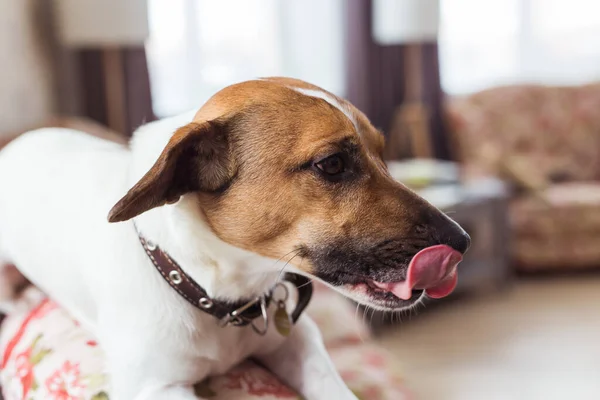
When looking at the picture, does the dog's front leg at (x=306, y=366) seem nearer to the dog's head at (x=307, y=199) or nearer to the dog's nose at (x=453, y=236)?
the dog's head at (x=307, y=199)

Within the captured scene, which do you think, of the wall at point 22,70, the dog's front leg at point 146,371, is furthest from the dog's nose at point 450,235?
the wall at point 22,70

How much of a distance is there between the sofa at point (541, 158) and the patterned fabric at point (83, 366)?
89.2 inches

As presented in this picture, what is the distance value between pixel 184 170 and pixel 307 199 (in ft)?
0.63

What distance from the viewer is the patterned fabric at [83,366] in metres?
1.11

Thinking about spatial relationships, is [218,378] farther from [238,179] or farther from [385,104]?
[385,104]

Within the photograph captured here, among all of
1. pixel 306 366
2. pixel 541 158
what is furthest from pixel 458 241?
pixel 541 158

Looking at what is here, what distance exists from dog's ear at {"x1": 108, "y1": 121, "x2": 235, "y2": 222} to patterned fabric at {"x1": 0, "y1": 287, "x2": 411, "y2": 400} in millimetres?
342

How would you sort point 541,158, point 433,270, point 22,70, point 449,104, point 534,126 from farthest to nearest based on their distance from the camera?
point 449,104 < point 534,126 < point 541,158 < point 22,70 < point 433,270

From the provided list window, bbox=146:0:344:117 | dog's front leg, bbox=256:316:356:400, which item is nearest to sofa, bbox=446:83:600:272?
window, bbox=146:0:344:117

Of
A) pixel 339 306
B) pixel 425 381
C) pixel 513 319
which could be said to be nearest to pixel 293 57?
pixel 513 319

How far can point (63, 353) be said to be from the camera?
3.94ft

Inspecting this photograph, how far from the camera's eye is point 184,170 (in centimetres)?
100

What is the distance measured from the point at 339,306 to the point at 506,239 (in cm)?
198

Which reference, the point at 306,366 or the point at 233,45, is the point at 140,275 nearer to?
the point at 306,366
